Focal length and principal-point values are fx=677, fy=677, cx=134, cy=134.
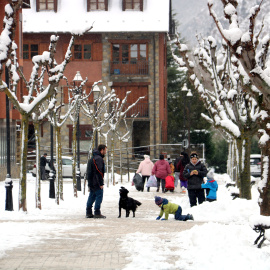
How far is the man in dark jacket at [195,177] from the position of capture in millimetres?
15117

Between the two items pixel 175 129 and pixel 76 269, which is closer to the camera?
pixel 76 269

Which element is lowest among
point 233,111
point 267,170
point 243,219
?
point 243,219

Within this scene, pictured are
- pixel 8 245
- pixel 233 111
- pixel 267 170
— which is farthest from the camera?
pixel 233 111

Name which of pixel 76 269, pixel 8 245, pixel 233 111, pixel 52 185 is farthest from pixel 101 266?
pixel 52 185

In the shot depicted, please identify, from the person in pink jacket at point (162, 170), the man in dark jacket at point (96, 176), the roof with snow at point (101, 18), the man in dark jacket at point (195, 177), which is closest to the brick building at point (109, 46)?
the roof with snow at point (101, 18)

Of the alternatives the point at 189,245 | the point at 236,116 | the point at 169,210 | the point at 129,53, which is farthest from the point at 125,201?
the point at 129,53

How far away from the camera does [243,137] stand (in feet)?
59.2

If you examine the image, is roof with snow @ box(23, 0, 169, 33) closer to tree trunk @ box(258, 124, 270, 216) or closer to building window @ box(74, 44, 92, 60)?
building window @ box(74, 44, 92, 60)

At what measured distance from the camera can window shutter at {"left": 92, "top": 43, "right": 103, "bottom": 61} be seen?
4419 cm

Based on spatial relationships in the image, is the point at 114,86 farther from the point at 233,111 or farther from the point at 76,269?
the point at 76,269

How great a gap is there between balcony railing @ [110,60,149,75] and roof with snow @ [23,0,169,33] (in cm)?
231

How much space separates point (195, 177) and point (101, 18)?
30.2 meters

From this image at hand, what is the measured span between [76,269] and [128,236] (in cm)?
267

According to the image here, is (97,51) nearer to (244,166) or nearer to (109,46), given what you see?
(109,46)
